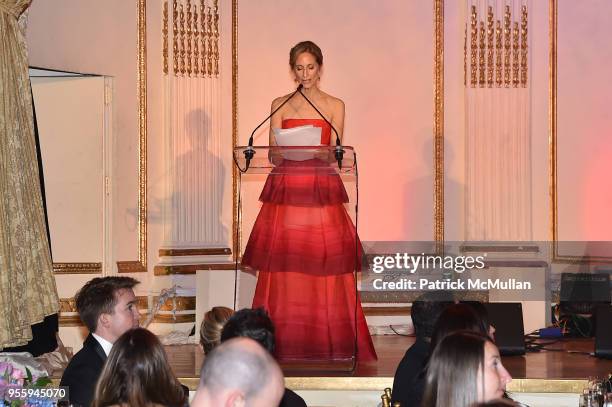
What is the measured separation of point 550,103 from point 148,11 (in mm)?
3116

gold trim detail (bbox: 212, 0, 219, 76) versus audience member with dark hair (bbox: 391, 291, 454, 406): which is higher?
gold trim detail (bbox: 212, 0, 219, 76)

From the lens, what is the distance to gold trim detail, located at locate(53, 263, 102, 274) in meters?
7.01

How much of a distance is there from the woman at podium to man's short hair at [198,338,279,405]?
348 cm

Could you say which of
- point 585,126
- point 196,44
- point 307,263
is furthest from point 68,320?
point 585,126

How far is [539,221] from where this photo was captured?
8.08 m

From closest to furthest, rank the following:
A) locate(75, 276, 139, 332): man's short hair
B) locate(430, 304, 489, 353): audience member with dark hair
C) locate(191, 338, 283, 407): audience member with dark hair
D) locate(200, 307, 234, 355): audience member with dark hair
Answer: locate(191, 338, 283, 407): audience member with dark hair → locate(430, 304, 489, 353): audience member with dark hair → locate(200, 307, 234, 355): audience member with dark hair → locate(75, 276, 139, 332): man's short hair

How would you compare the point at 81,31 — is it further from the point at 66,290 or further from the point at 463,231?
the point at 463,231

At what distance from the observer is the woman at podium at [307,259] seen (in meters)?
5.67

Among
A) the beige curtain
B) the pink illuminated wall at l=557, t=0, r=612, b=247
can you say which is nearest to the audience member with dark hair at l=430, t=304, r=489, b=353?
the beige curtain

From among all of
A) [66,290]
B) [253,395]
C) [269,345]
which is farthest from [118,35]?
[253,395]

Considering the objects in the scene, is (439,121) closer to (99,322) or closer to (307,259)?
(307,259)

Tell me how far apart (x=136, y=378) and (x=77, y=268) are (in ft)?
13.6

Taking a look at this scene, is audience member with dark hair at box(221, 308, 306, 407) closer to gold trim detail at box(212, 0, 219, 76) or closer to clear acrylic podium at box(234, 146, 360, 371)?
clear acrylic podium at box(234, 146, 360, 371)

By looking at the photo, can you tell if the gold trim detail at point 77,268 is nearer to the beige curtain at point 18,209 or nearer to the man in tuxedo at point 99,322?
the beige curtain at point 18,209
